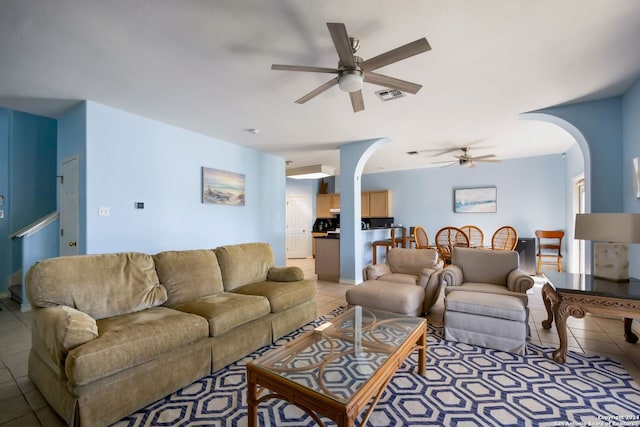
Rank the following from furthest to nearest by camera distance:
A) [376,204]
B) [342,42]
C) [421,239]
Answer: [376,204] < [421,239] < [342,42]

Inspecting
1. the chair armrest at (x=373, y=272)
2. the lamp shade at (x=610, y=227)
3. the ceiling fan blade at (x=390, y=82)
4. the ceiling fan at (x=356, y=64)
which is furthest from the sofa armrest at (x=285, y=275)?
the lamp shade at (x=610, y=227)

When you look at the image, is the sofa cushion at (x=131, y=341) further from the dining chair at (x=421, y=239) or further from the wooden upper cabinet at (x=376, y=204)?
the wooden upper cabinet at (x=376, y=204)

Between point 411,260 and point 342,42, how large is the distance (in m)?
2.71

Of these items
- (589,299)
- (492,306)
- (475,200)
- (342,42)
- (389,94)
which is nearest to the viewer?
(342,42)

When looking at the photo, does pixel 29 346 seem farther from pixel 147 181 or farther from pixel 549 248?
pixel 549 248

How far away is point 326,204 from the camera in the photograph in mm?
8969

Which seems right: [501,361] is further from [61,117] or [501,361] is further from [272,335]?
[61,117]

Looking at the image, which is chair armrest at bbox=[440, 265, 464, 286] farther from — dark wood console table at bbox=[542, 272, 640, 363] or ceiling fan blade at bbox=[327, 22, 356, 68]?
ceiling fan blade at bbox=[327, 22, 356, 68]

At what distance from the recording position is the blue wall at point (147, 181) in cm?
327

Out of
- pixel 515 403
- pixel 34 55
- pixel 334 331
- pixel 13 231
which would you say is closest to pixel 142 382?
pixel 334 331

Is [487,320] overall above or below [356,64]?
below

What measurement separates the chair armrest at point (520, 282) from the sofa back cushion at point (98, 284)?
3.25m

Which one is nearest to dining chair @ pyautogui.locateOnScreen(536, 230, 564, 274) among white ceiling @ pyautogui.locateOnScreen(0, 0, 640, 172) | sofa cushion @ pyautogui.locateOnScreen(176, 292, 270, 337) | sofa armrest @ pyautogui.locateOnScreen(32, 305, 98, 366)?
white ceiling @ pyautogui.locateOnScreen(0, 0, 640, 172)

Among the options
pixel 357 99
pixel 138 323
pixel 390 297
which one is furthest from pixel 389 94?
pixel 138 323
